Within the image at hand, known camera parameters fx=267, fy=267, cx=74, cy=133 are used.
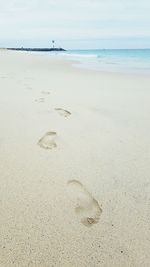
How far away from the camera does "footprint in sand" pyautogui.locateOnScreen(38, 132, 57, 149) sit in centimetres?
243

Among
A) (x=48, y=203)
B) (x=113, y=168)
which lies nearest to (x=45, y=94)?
(x=113, y=168)

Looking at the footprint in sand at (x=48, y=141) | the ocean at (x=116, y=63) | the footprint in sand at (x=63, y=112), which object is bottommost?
the ocean at (x=116, y=63)

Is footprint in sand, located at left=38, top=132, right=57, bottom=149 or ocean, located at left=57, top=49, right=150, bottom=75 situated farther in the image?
ocean, located at left=57, top=49, right=150, bottom=75

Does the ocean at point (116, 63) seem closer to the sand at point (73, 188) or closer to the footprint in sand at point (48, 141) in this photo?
the sand at point (73, 188)

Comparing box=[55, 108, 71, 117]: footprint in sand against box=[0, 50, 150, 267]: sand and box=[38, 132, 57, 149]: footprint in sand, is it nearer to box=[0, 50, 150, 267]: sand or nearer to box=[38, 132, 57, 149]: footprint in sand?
box=[0, 50, 150, 267]: sand

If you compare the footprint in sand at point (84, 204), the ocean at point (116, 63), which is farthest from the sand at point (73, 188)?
the ocean at point (116, 63)

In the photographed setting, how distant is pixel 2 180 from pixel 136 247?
99 centimetres

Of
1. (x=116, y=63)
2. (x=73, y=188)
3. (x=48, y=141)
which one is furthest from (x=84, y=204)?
(x=116, y=63)

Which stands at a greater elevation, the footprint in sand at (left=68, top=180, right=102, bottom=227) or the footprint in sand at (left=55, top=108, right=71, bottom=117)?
the footprint in sand at (left=68, top=180, right=102, bottom=227)

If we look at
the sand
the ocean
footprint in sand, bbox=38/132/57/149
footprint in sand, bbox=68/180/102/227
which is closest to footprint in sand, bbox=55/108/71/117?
the sand

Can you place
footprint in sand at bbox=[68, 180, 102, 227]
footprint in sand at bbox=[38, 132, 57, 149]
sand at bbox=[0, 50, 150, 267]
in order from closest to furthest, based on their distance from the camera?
sand at bbox=[0, 50, 150, 267] → footprint in sand at bbox=[68, 180, 102, 227] → footprint in sand at bbox=[38, 132, 57, 149]

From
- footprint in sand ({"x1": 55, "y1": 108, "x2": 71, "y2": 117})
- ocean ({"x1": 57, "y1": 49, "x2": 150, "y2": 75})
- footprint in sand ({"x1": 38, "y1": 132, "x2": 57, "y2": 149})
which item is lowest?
ocean ({"x1": 57, "y1": 49, "x2": 150, "y2": 75})

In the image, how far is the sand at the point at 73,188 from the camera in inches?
52.9

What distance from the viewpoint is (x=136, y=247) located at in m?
1.38
